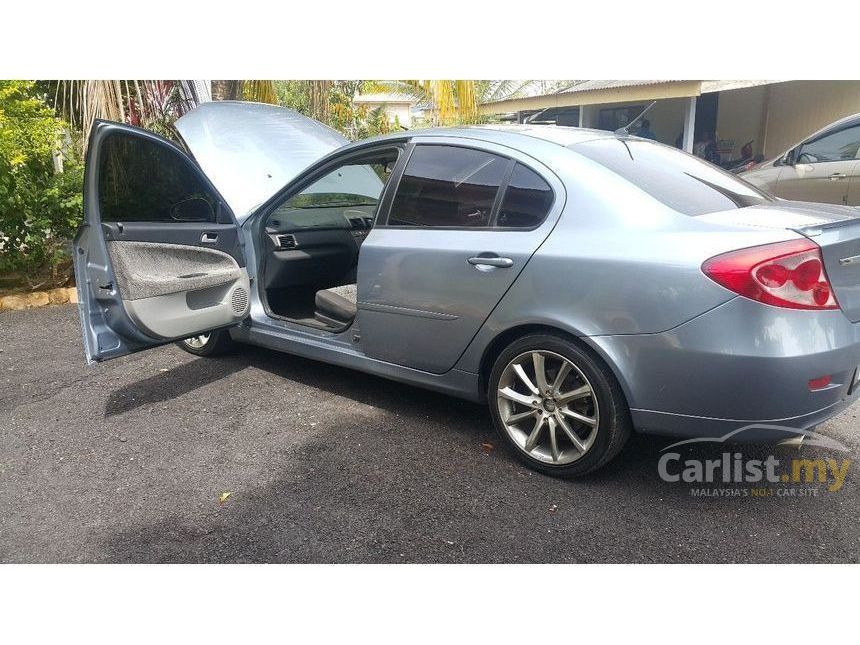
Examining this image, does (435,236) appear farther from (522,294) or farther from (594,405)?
(594,405)

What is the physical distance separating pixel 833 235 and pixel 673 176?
2.56 feet

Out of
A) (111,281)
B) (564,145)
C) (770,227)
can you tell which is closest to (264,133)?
(111,281)

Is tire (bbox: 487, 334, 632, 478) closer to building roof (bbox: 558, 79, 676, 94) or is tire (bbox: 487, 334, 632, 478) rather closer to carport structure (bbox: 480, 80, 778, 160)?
carport structure (bbox: 480, 80, 778, 160)

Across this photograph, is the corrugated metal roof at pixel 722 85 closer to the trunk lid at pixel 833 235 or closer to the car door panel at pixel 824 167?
the car door panel at pixel 824 167

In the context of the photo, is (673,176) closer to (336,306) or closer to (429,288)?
(429,288)

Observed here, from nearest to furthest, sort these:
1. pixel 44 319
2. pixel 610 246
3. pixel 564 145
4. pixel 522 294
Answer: pixel 610 246 < pixel 522 294 < pixel 564 145 < pixel 44 319

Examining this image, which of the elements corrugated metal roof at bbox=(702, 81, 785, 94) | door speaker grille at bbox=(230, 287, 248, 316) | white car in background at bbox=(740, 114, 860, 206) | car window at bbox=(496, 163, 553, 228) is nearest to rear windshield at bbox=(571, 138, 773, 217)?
car window at bbox=(496, 163, 553, 228)

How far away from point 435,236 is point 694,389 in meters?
1.47

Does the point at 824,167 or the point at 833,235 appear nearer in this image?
the point at 833,235

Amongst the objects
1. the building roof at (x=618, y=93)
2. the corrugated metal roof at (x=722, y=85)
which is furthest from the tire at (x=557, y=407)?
the corrugated metal roof at (x=722, y=85)

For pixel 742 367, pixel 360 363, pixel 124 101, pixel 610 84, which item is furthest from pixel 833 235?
pixel 610 84

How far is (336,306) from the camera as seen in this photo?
158 inches

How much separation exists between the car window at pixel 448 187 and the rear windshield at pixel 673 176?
0.47 meters

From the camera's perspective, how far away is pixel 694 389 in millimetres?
2391
